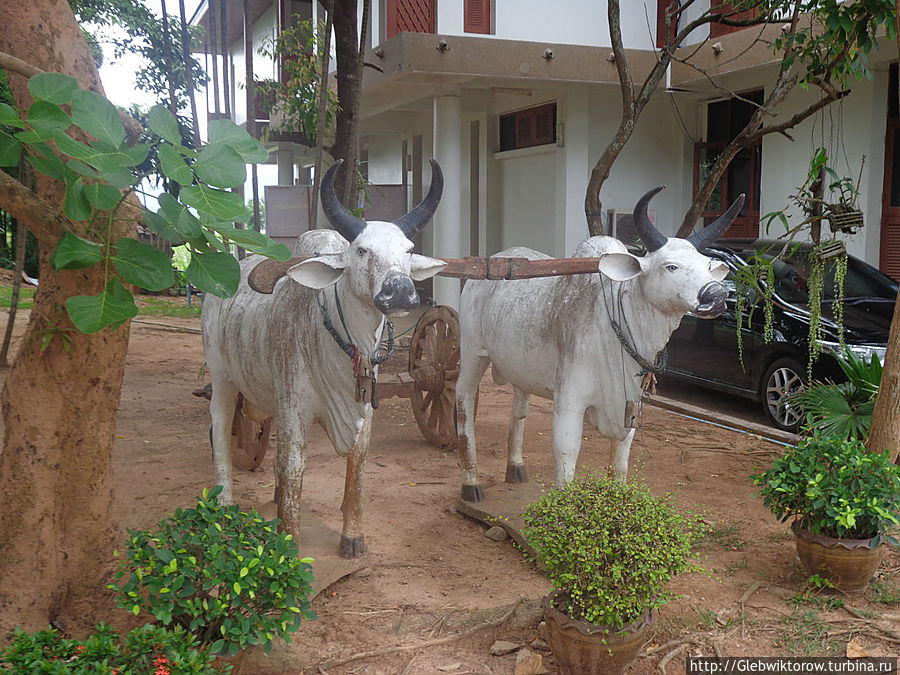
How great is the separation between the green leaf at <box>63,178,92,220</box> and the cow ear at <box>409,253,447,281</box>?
1.66 m

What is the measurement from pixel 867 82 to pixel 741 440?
18.1 feet

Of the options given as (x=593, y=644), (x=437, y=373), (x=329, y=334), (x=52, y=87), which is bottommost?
(x=593, y=644)

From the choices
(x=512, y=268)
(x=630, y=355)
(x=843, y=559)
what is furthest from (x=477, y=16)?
(x=843, y=559)

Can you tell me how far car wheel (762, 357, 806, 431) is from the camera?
24.0 ft

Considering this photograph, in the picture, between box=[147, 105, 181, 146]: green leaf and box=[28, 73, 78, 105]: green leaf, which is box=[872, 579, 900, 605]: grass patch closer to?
box=[147, 105, 181, 146]: green leaf

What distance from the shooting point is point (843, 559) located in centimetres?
400

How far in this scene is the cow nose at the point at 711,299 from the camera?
392 cm

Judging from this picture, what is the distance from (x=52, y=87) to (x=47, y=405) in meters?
1.38

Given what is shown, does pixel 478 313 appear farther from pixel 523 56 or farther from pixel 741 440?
pixel 523 56

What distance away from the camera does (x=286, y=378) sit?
13.4 ft

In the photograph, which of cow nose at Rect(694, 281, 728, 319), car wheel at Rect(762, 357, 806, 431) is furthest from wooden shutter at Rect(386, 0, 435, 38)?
cow nose at Rect(694, 281, 728, 319)

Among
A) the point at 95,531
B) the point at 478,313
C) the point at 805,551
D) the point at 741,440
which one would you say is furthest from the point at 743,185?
the point at 95,531

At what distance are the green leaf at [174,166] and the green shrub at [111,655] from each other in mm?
1446

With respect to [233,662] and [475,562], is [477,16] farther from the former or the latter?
[233,662]
